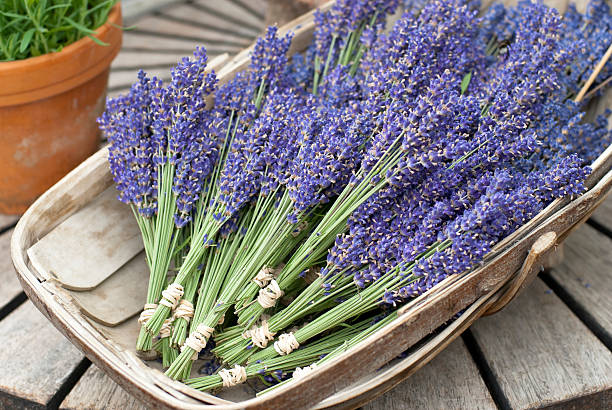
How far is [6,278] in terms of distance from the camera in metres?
1.24

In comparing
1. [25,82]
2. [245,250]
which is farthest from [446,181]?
[25,82]

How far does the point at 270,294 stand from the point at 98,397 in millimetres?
395

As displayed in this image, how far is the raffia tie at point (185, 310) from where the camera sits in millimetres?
919

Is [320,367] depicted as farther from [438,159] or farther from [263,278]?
[438,159]

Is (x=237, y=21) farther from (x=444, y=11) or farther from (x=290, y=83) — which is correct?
(x=444, y=11)

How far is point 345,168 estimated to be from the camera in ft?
2.99

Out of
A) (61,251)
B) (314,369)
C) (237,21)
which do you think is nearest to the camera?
(314,369)

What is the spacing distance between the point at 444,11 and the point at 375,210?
473 millimetres

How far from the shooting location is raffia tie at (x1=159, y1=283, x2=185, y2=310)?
0.92m

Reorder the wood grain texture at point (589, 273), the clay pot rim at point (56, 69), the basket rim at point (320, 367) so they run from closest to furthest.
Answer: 1. the basket rim at point (320, 367)
2. the clay pot rim at point (56, 69)
3. the wood grain texture at point (589, 273)

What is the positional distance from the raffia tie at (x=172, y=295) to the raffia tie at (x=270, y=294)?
134 millimetres

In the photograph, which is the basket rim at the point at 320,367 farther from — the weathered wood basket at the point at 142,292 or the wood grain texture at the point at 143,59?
the wood grain texture at the point at 143,59

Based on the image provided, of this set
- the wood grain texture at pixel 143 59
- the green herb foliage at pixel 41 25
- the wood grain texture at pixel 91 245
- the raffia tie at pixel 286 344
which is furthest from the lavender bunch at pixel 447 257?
the wood grain texture at pixel 143 59

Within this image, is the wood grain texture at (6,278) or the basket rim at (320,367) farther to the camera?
the wood grain texture at (6,278)
